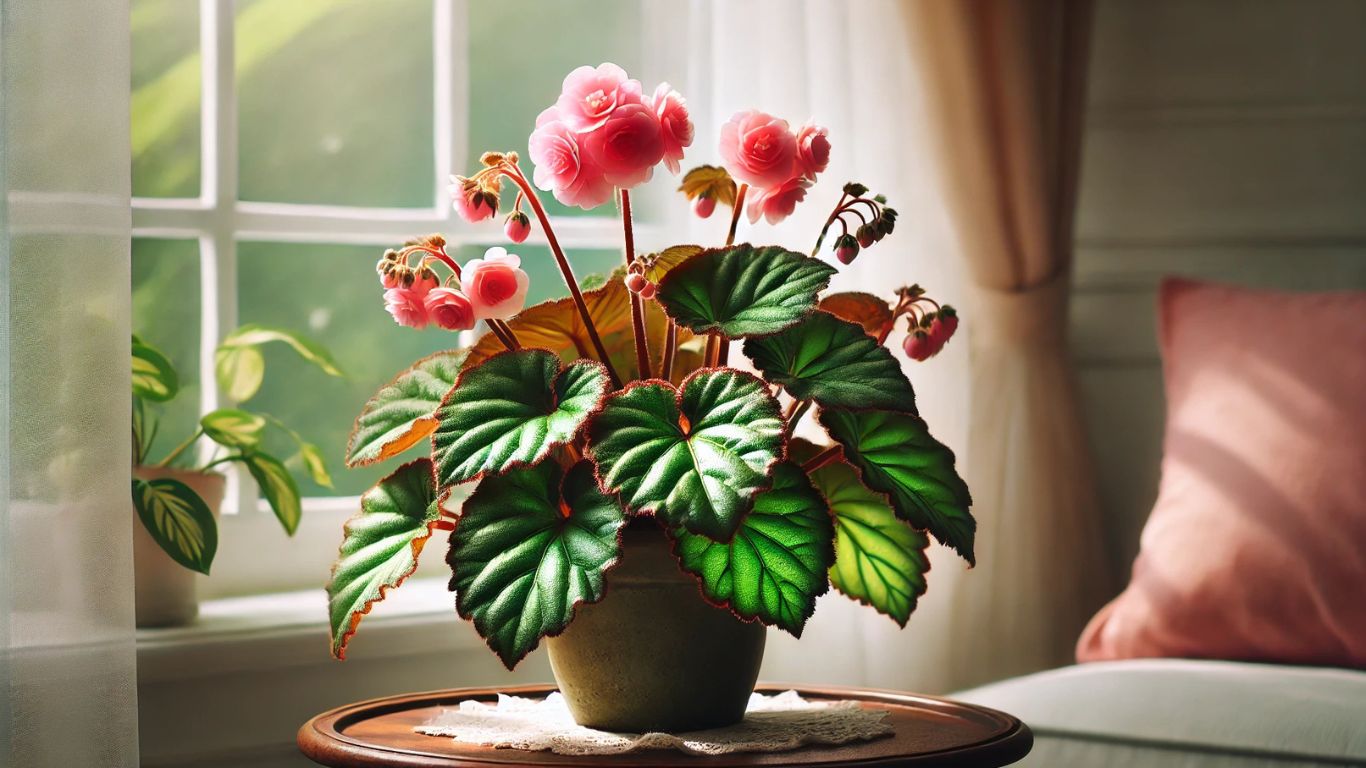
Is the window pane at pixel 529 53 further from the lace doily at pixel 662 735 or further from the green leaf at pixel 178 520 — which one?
the lace doily at pixel 662 735

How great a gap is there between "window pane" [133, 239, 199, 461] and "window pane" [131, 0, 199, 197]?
8 centimetres

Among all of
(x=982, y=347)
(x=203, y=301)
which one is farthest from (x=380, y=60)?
(x=982, y=347)

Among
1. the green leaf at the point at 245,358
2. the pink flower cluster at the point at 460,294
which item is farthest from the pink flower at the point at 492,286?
the green leaf at the point at 245,358

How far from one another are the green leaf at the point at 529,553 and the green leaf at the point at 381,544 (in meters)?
0.07

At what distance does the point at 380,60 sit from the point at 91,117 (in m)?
0.73

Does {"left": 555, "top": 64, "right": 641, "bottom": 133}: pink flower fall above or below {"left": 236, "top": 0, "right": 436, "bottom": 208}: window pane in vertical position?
below

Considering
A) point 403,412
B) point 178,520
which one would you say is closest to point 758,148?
point 403,412

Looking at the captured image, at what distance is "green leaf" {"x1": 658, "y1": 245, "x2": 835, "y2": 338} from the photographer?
3.14 ft

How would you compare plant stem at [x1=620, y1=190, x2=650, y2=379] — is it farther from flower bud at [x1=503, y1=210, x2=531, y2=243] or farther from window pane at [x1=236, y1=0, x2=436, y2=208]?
window pane at [x1=236, y1=0, x2=436, y2=208]

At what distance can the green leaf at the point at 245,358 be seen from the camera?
5.37ft

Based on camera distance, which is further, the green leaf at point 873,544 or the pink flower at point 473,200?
the green leaf at point 873,544

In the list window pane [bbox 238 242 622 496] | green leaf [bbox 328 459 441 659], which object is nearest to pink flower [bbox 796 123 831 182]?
green leaf [bbox 328 459 441 659]

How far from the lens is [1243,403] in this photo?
1682 mm

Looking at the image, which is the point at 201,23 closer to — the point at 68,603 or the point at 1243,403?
the point at 68,603
